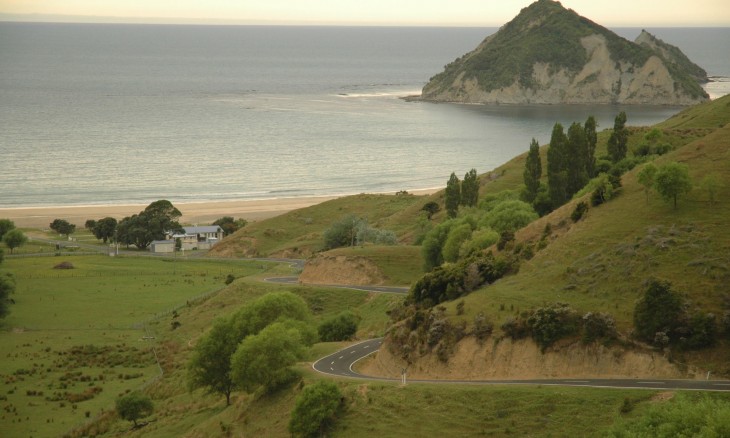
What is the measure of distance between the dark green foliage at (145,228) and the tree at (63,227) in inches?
297

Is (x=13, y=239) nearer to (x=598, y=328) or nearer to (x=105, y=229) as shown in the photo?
(x=105, y=229)

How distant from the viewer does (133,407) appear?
61.7 m

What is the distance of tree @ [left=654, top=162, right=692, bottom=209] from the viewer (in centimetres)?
6038

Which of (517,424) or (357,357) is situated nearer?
(517,424)

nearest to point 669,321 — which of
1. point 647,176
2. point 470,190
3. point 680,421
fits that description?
point 680,421

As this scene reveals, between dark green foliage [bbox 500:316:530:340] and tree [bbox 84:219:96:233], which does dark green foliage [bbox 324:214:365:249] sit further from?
dark green foliage [bbox 500:316:530:340]

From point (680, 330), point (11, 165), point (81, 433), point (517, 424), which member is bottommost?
point (81, 433)

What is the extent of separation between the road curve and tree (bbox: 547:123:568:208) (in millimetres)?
38526

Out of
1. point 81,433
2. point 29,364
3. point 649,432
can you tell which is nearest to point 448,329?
point 649,432

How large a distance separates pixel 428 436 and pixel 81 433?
84.4 ft

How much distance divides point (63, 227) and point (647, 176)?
95.8 metres

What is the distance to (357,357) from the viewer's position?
6081 centimetres

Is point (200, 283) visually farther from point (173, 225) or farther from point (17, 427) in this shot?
point (17, 427)

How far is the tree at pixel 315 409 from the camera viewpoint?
49594 millimetres
